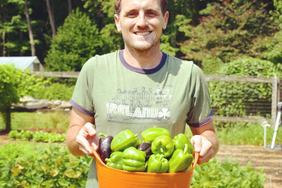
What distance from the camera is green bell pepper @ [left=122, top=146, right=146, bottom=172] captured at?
4.86 ft

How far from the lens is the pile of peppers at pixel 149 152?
1497 mm

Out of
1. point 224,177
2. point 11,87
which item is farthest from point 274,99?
point 11,87

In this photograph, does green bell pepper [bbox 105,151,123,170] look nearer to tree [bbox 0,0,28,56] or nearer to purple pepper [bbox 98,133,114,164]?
purple pepper [bbox 98,133,114,164]

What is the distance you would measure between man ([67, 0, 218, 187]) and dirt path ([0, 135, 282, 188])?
11.9 ft

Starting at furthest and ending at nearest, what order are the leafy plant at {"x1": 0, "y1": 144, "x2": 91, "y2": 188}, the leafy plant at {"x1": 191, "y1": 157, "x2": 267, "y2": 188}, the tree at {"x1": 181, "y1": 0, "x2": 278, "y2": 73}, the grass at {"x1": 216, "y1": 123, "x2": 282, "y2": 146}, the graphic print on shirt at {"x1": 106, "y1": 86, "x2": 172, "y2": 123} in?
the tree at {"x1": 181, "y1": 0, "x2": 278, "y2": 73} < the grass at {"x1": 216, "y1": 123, "x2": 282, "y2": 146} < the leafy plant at {"x1": 0, "y1": 144, "x2": 91, "y2": 188} < the leafy plant at {"x1": 191, "y1": 157, "x2": 267, "y2": 188} < the graphic print on shirt at {"x1": 106, "y1": 86, "x2": 172, "y2": 123}

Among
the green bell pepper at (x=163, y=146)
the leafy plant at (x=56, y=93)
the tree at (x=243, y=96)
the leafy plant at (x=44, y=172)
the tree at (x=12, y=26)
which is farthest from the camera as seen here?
the tree at (x=12, y=26)

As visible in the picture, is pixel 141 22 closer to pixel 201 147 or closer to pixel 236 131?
pixel 201 147

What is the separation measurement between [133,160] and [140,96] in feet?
1.59

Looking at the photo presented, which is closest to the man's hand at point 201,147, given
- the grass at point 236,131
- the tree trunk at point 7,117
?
the grass at point 236,131

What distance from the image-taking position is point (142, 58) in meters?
1.96

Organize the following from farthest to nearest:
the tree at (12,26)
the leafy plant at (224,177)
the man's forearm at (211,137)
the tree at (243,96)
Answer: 1. the tree at (12,26)
2. the tree at (243,96)
3. the leafy plant at (224,177)
4. the man's forearm at (211,137)

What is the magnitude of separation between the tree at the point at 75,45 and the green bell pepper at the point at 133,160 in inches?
731

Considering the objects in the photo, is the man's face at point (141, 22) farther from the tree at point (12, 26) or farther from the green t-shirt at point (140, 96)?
the tree at point (12, 26)

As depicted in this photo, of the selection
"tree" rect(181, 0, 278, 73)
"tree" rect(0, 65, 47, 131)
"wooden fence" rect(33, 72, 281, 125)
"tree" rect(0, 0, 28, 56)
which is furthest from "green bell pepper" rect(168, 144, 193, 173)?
"tree" rect(0, 0, 28, 56)
